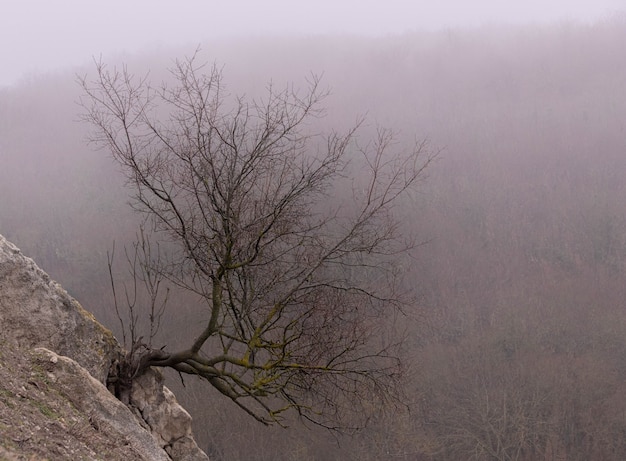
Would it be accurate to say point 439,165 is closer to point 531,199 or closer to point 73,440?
point 531,199

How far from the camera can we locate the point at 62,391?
494 cm

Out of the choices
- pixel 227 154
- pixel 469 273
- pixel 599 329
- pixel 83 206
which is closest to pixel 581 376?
pixel 599 329

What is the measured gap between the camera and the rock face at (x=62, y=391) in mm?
4051

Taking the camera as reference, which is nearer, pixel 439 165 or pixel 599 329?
pixel 599 329

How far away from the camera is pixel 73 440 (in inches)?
166

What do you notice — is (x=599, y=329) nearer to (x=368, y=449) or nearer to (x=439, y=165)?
(x=368, y=449)

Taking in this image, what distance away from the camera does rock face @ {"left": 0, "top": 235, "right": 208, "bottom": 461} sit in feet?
13.3

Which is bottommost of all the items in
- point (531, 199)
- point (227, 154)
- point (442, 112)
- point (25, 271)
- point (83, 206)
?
point (25, 271)

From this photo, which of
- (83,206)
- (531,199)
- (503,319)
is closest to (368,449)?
(503,319)

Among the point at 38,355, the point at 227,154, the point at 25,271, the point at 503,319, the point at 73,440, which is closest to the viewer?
the point at 73,440

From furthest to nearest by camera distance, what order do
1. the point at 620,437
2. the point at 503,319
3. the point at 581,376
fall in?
the point at 503,319 → the point at 581,376 → the point at 620,437

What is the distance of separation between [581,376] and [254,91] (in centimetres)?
2760

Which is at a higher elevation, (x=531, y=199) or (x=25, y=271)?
(x=531, y=199)

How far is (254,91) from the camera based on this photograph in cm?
3962
